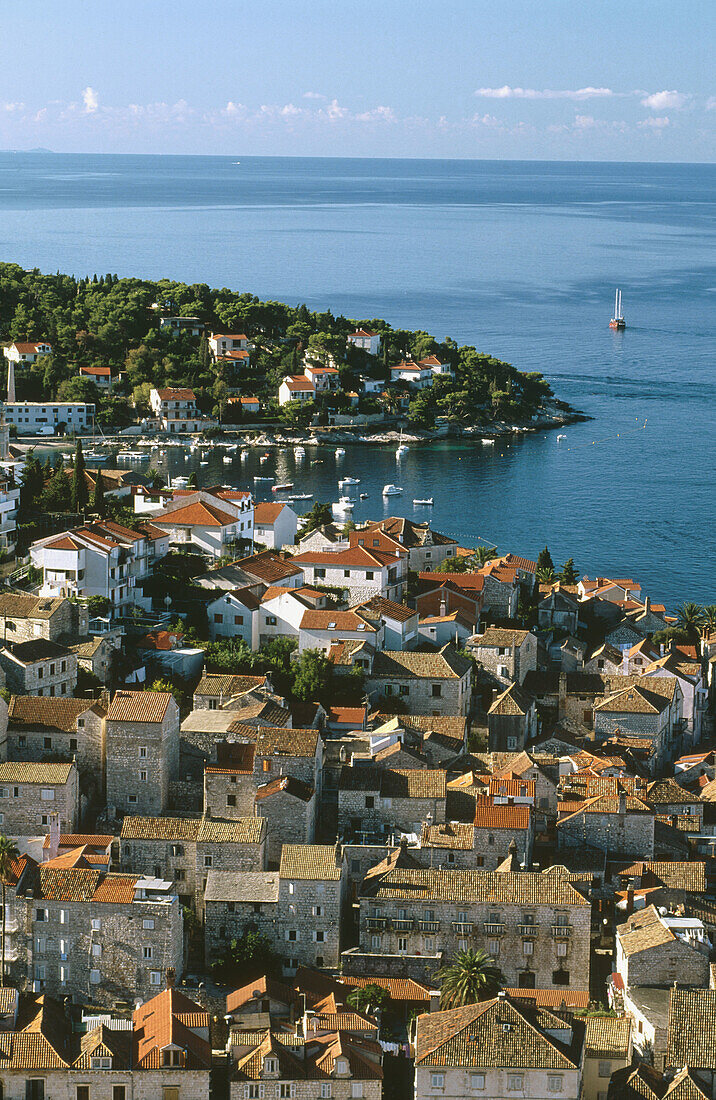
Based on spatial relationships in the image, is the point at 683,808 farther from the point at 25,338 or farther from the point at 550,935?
the point at 25,338

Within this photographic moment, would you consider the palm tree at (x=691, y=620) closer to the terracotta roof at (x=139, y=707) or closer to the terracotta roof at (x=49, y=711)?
the terracotta roof at (x=139, y=707)

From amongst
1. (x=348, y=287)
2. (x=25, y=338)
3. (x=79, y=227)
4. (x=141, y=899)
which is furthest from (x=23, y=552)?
(x=79, y=227)

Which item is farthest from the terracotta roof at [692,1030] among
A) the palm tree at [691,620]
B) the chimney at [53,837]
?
the palm tree at [691,620]

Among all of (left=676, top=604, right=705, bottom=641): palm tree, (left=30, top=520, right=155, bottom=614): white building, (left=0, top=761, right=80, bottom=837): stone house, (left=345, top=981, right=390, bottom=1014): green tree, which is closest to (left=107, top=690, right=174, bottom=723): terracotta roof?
(left=0, top=761, right=80, bottom=837): stone house

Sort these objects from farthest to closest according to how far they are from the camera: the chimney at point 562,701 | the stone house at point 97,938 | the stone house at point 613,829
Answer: the chimney at point 562,701 → the stone house at point 613,829 → the stone house at point 97,938

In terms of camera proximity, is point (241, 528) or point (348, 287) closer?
point (241, 528)

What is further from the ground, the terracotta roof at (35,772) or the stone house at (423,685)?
the terracotta roof at (35,772)
